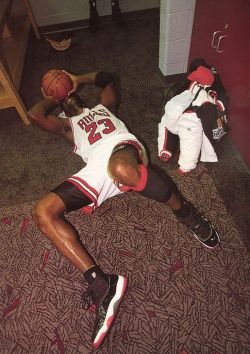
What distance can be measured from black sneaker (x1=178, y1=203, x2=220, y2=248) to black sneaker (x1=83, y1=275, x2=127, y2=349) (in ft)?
1.50

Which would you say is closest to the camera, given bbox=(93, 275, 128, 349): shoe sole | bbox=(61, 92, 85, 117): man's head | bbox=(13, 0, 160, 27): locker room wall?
bbox=(93, 275, 128, 349): shoe sole

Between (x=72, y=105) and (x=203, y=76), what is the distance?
77 cm

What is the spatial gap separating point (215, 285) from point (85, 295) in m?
0.65

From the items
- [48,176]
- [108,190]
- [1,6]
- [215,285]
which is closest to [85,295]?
[108,190]

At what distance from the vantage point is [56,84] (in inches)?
59.0

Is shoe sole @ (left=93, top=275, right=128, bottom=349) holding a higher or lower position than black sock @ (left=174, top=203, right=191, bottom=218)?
lower

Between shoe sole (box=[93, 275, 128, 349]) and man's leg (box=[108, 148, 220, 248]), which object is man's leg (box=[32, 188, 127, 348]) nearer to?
shoe sole (box=[93, 275, 128, 349])

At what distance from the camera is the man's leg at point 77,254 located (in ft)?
4.22

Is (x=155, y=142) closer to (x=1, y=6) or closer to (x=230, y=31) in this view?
(x=230, y=31)

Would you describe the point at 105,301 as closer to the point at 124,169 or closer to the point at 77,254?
the point at 77,254

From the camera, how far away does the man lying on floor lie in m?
1.30

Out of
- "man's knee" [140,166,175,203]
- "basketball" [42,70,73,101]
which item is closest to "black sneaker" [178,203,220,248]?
"man's knee" [140,166,175,203]

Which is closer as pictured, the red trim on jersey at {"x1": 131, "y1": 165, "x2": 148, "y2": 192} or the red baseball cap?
the red trim on jersey at {"x1": 131, "y1": 165, "x2": 148, "y2": 192}

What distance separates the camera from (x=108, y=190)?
4.84 ft
